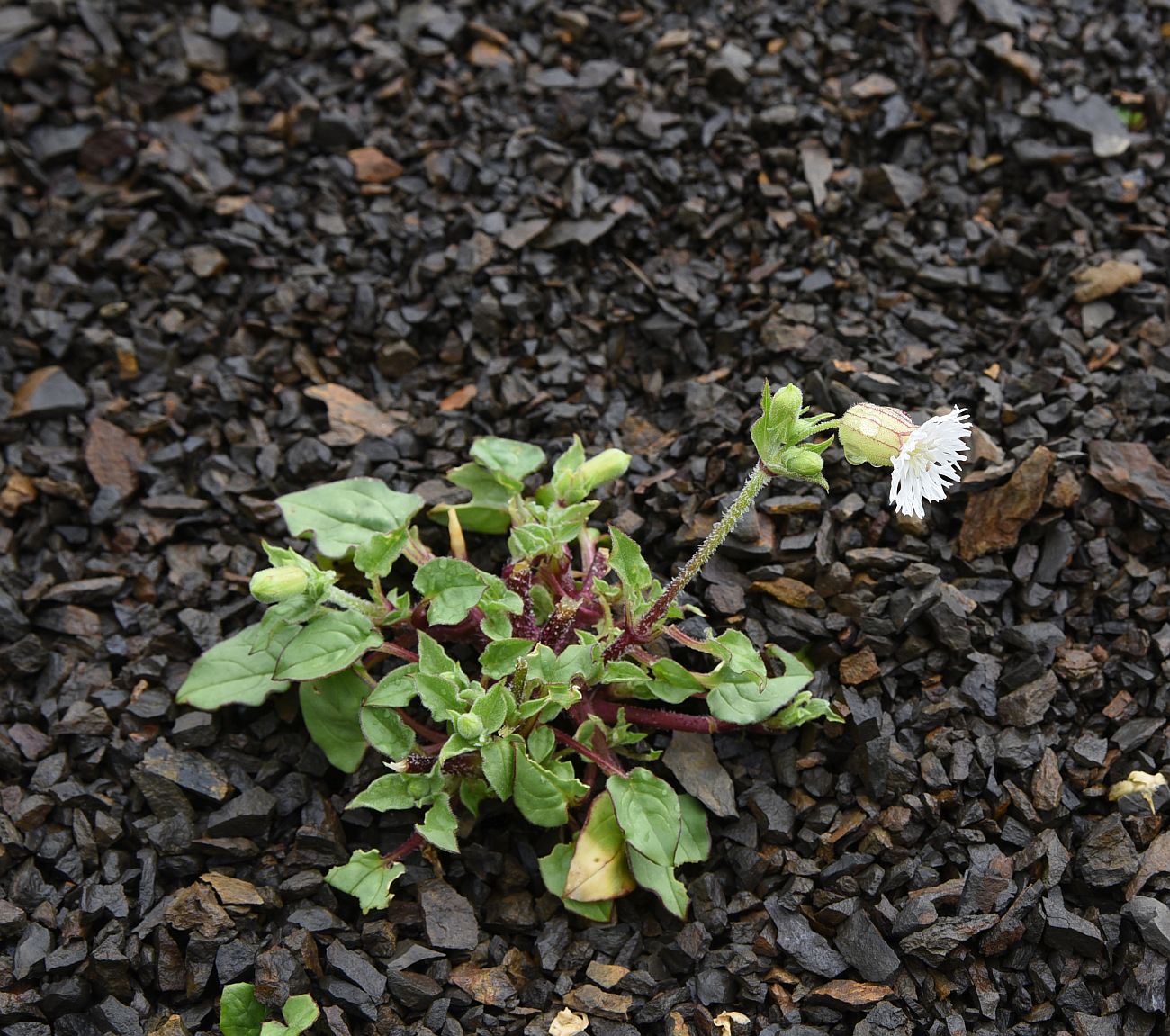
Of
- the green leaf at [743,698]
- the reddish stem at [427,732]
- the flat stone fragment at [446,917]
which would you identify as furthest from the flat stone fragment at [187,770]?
the green leaf at [743,698]

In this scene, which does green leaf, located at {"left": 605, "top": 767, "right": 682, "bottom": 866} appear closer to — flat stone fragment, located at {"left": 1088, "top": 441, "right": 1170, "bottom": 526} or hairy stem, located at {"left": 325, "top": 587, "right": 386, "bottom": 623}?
hairy stem, located at {"left": 325, "top": 587, "right": 386, "bottom": 623}

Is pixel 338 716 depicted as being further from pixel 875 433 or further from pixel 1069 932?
pixel 1069 932

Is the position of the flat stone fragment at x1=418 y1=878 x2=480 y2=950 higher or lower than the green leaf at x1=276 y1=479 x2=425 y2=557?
Result: lower

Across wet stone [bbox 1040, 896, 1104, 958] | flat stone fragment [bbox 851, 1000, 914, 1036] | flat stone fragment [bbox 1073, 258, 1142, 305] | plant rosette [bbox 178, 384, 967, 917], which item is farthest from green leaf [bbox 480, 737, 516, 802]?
flat stone fragment [bbox 1073, 258, 1142, 305]

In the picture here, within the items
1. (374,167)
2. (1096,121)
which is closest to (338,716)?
(374,167)

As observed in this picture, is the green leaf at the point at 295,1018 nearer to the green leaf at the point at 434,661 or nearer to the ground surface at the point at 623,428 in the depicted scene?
the ground surface at the point at 623,428
